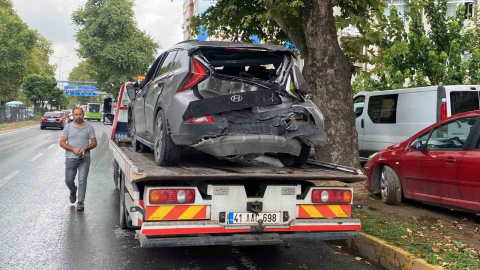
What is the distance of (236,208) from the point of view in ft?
15.0

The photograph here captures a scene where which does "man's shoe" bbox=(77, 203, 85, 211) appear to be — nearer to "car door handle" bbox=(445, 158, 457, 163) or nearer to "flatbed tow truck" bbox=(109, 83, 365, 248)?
"flatbed tow truck" bbox=(109, 83, 365, 248)

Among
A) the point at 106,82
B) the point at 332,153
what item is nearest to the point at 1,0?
the point at 106,82

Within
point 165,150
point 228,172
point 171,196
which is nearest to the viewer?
point 171,196

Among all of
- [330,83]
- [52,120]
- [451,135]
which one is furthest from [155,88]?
[52,120]

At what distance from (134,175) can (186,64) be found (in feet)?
5.66

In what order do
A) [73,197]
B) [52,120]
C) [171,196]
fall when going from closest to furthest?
[171,196], [73,197], [52,120]

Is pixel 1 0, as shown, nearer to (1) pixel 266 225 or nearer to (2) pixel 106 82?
(2) pixel 106 82

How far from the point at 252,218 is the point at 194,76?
5.63 ft

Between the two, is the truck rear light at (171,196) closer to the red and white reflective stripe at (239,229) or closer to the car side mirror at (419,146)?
the red and white reflective stripe at (239,229)

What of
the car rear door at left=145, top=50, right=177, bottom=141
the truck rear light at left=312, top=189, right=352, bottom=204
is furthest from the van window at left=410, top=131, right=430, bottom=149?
the car rear door at left=145, top=50, right=177, bottom=141

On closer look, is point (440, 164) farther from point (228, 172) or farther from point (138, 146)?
point (138, 146)

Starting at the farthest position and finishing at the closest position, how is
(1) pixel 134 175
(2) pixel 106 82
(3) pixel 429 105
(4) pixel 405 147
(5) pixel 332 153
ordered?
(2) pixel 106 82
(3) pixel 429 105
(5) pixel 332 153
(4) pixel 405 147
(1) pixel 134 175

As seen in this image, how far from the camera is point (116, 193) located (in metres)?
9.78

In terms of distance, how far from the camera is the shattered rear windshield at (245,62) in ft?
18.5
